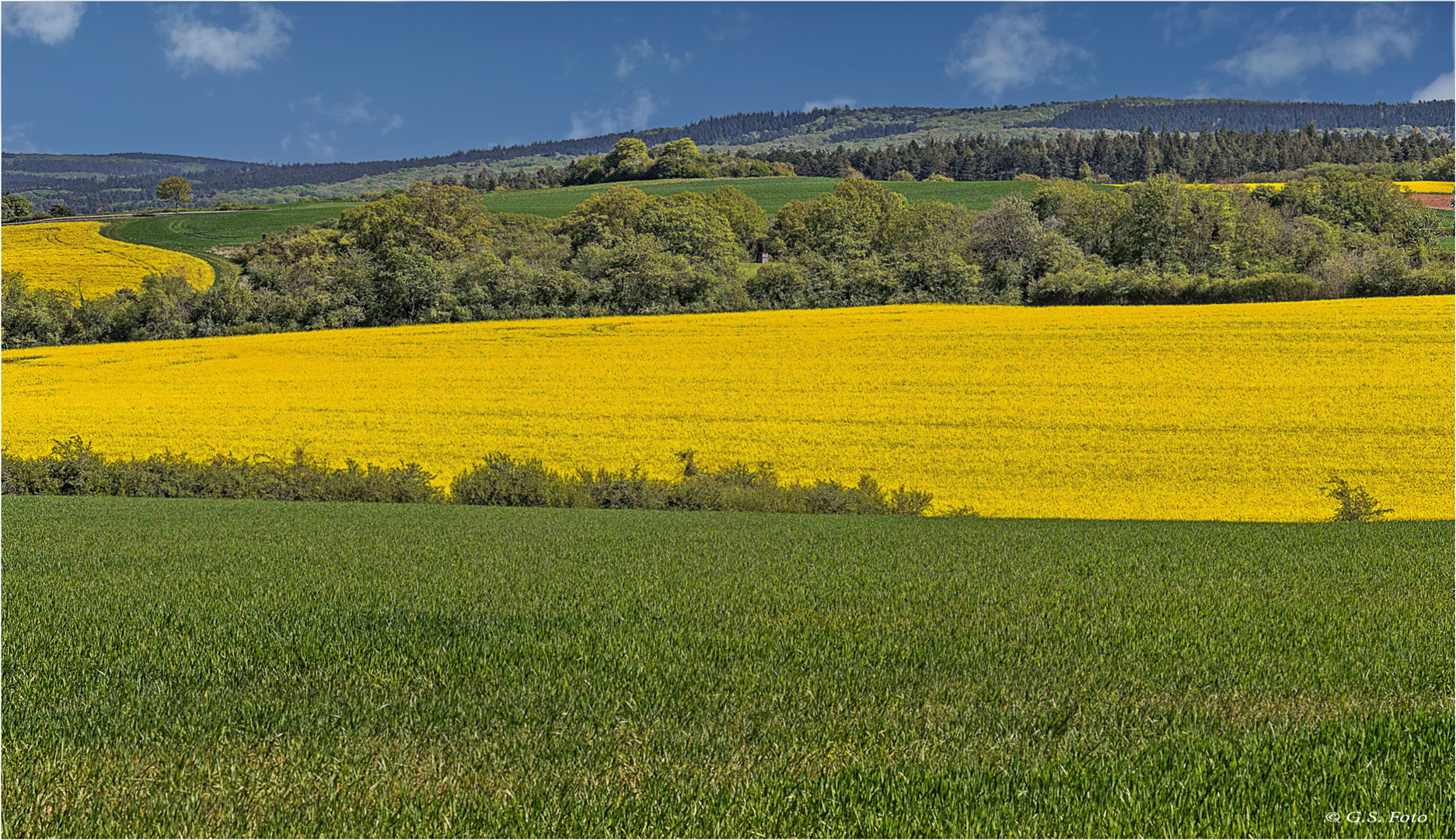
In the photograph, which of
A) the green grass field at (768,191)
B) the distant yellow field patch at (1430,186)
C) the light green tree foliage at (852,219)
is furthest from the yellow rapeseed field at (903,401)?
the distant yellow field patch at (1430,186)

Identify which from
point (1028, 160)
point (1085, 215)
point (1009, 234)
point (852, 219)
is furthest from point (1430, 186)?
point (852, 219)

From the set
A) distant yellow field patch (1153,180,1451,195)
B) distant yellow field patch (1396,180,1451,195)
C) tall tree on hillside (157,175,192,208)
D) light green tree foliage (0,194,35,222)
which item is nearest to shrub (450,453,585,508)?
distant yellow field patch (1153,180,1451,195)

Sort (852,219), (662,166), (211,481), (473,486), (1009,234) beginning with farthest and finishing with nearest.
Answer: (662,166)
(852,219)
(1009,234)
(211,481)
(473,486)

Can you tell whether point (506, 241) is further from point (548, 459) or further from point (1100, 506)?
point (1100, 506)

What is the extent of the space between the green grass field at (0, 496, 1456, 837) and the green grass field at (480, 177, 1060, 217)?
306ft

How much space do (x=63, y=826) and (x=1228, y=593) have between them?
10.5 meters

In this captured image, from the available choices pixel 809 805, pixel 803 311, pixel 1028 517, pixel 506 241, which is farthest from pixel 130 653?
pixel 506 241

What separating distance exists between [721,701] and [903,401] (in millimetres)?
30942

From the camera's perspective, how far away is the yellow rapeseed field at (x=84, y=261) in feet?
241

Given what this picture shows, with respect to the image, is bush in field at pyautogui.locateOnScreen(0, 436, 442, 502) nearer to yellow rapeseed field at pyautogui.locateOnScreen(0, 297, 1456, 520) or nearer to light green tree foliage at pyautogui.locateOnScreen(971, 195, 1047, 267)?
yellow rapeseed field at pyautogui.locateOnScreen(0, 297, 1456, 520)

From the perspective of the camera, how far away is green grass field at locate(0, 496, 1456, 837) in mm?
4523

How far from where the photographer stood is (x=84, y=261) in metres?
81.6

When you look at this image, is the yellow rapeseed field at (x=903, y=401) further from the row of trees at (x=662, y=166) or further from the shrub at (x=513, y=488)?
the row of trees at (x=662, y=166)

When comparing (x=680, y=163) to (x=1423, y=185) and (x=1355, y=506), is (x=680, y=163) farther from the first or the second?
(x=1355, y=506)
